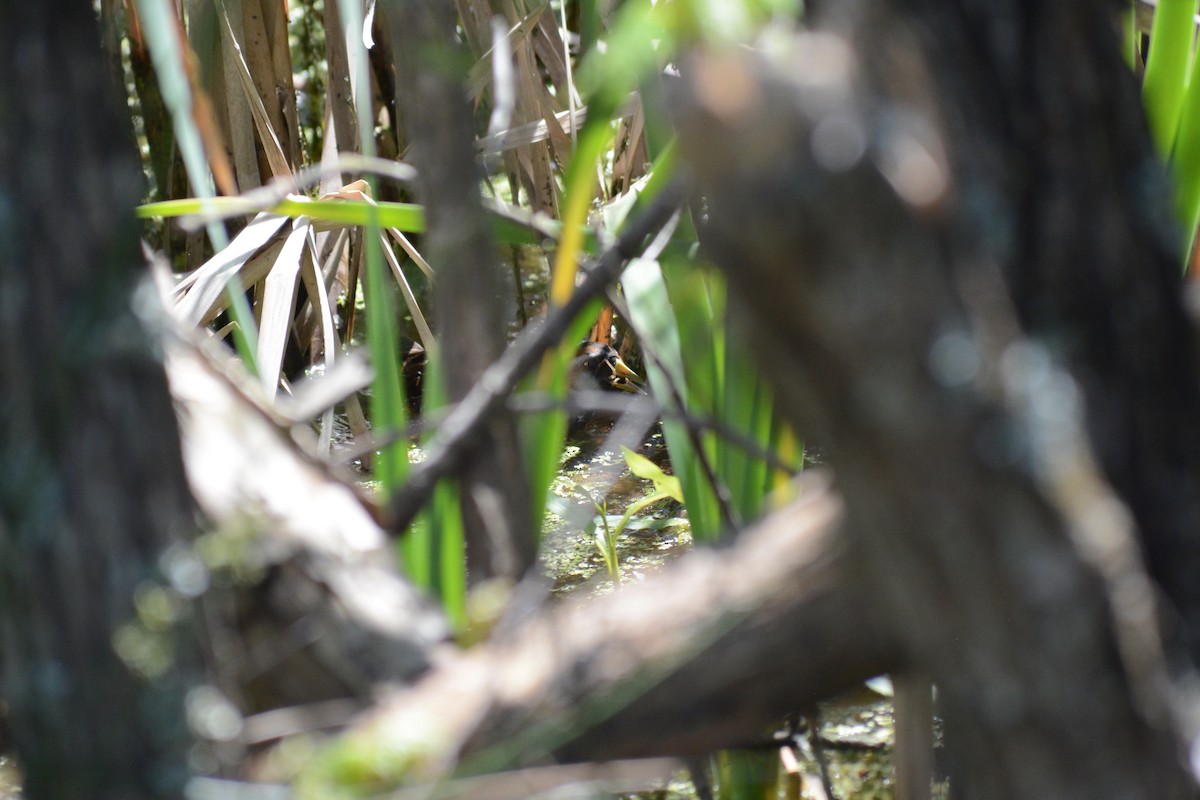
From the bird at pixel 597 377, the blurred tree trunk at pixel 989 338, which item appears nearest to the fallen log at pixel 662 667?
the blurred tree trunk at pixel 989 338

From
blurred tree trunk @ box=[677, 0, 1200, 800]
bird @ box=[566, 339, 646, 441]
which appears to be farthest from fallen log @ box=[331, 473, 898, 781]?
bird @ box=[566, 339, 646, 441]

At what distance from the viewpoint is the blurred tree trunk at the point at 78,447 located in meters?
0.54

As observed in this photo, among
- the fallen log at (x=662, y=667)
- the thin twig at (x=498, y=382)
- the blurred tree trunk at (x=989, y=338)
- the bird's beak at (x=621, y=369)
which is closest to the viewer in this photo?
the blurred tree trunk at (x=989, y=338)

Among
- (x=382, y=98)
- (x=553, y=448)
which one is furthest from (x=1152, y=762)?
(x=382, y=98)

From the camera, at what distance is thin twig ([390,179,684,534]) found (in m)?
0.64

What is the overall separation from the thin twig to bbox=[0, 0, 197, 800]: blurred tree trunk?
14 cm

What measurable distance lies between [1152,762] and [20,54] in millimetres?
595

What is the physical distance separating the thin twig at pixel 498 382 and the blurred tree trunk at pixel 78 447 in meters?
0.14

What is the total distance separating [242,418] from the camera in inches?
25.5

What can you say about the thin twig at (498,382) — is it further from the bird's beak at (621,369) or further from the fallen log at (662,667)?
the bird's beak at (621,369)

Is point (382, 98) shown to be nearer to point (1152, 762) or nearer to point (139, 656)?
point (139, 656)

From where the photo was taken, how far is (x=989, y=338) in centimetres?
42

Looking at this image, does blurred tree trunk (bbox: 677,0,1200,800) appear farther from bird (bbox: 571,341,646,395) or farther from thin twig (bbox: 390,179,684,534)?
bird (bbox: 571,341,646,395)

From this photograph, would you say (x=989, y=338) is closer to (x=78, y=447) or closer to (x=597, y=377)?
(x=78, y=447)
